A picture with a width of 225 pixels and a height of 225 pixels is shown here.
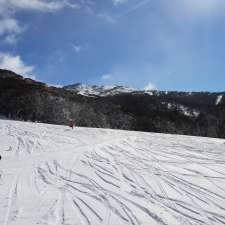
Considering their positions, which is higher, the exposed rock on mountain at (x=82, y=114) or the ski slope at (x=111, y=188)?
the exposed rock on mountain at (x=82, y=114)

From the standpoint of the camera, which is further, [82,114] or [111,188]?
[82,114]

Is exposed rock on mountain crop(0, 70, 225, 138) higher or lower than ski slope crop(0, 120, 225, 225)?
higher

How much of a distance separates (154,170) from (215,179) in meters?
1.97

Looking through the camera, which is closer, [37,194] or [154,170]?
[37,194]

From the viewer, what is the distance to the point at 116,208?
6.32m

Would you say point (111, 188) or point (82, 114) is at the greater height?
point (82, 114)

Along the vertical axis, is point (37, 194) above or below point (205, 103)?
below

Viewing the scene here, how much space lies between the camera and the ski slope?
5.86m

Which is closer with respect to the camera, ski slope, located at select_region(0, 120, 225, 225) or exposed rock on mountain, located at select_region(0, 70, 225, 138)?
ski slope, located at select_region(0, 120, 225, 225)

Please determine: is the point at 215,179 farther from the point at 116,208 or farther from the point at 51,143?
the point at 51,143

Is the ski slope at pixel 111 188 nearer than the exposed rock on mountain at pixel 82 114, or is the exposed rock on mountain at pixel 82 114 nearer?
the ski slope at pixel 111 188

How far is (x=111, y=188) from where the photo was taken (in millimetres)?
7824

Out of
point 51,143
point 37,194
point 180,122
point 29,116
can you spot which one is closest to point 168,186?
point 37,194

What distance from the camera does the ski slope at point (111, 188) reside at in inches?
231
